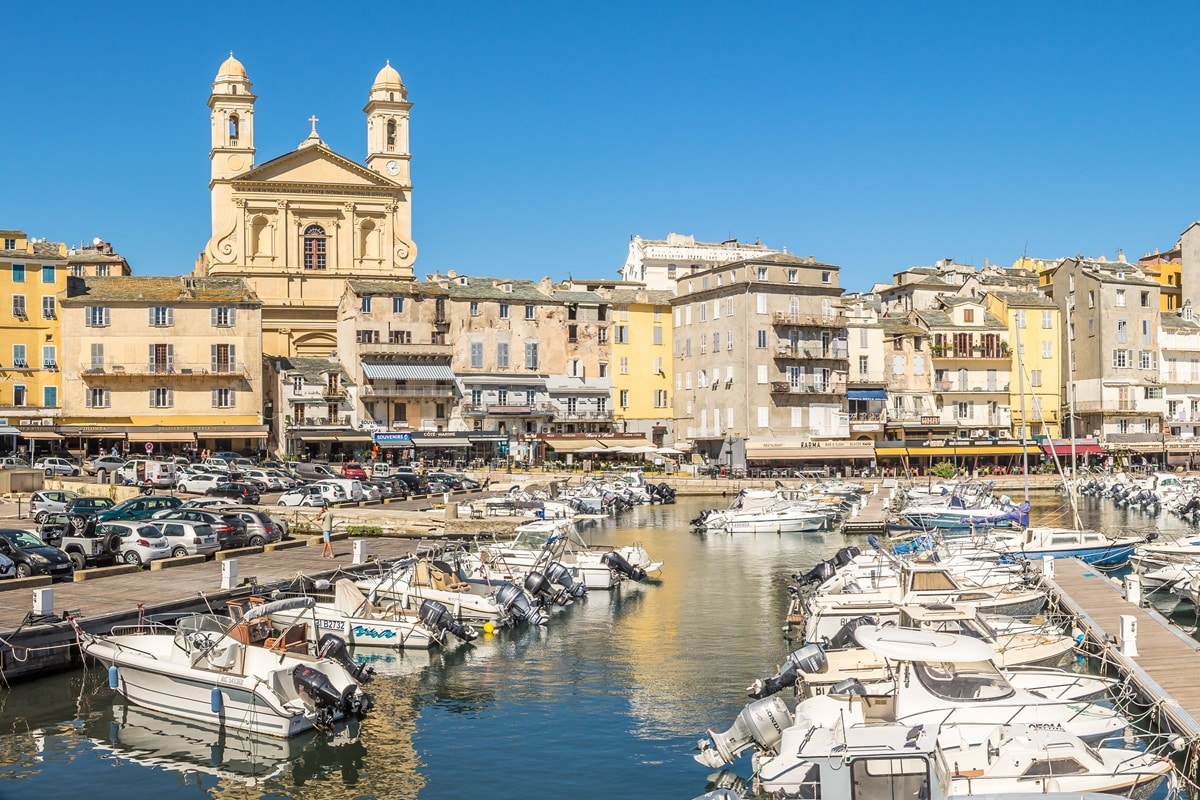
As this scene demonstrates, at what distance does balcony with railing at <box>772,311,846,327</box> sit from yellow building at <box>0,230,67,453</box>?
1874 inches

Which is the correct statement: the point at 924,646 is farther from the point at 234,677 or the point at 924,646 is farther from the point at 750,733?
the point at 234,677

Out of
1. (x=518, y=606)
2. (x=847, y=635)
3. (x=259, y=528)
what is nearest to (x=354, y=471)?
(x=259, y=528)

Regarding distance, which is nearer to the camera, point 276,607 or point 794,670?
point 794,670

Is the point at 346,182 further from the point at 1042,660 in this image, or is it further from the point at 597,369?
the point at 1042,660

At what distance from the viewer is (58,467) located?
6656cm

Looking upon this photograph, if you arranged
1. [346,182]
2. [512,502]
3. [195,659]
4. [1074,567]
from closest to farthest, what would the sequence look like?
[195,659], [1074,567], [512,502], [346,182]

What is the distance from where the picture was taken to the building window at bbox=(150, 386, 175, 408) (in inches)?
3113

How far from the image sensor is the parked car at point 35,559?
113 ft

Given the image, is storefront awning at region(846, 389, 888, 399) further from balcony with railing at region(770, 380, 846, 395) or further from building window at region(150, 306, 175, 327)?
building window at region(150, 306, 175, 327)

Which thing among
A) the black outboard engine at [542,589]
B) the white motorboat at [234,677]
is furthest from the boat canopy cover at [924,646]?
the black outboard engine at [542,589]

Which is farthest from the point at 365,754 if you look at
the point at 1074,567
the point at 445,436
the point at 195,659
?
the point at 445,436

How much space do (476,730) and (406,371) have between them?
201 ft

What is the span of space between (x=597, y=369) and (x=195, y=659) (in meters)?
69.0

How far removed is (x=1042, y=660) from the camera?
84.7 ft
